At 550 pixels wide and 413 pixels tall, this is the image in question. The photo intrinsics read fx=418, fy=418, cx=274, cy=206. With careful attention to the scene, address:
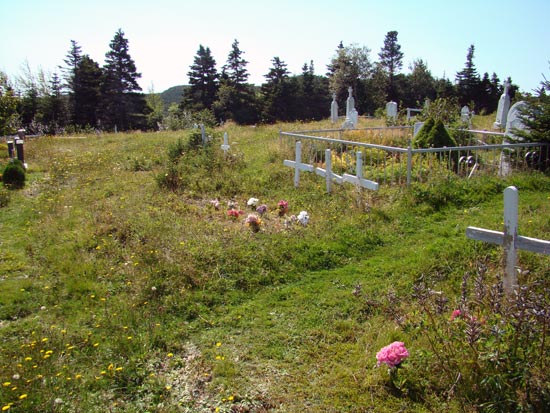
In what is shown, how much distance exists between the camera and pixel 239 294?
5.34 metres

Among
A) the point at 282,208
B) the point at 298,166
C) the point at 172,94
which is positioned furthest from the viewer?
the point at 172,94

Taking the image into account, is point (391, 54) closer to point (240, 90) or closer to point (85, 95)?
point (240, 90)

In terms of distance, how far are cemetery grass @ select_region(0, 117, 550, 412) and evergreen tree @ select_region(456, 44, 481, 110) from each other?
39928mm

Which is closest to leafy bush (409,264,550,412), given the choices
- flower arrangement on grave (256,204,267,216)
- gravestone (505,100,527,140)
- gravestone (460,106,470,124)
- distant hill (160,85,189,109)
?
flower arrangement on grave (256,204,267,216)

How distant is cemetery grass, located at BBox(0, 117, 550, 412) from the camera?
3.41 metres

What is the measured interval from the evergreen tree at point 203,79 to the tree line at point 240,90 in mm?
112

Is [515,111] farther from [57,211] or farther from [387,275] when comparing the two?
[57,211]

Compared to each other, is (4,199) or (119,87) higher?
(119,87)

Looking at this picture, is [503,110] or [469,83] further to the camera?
[469,83]

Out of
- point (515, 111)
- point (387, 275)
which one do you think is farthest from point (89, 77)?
point (387, 275)

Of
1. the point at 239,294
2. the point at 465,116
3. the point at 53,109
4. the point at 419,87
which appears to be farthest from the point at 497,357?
the point at 419,87

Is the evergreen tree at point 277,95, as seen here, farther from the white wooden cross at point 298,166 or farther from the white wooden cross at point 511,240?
the white wooden cross at point 511,240

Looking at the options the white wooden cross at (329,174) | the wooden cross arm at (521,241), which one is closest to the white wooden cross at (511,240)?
the wooden cross arm at (521,241)

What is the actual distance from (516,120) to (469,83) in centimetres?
3881
